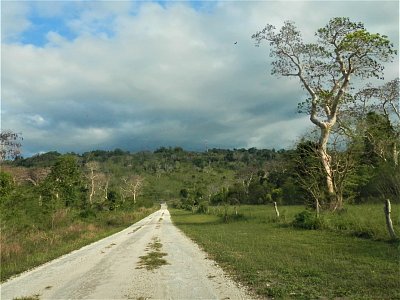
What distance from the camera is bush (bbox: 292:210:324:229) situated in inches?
903

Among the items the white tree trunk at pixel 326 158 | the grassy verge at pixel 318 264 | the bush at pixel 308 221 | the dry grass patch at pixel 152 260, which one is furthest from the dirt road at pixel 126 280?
the white tree trunk at pixel 326 158

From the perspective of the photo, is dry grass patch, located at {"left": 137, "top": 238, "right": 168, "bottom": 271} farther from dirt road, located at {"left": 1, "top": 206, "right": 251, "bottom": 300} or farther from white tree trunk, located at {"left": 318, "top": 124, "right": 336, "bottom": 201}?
white tree trunk, located at {"left": 318, "top": 124, "right": 336, "bottom": 201}

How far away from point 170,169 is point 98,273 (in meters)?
170

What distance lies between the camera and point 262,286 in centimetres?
964

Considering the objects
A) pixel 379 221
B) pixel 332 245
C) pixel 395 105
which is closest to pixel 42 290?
pixel 332 245

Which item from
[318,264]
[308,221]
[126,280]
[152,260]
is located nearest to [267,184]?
[308,221]

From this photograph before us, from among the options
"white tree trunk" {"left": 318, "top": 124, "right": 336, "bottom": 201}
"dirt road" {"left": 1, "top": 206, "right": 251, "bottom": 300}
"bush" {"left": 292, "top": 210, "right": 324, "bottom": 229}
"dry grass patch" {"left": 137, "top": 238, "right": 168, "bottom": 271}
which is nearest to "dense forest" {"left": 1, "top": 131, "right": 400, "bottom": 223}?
"white tree trunk" {"left": 318, "top": 124, "right": 336, "bottom": 201}

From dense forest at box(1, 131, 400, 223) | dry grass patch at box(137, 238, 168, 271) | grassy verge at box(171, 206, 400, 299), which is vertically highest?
dense forest at box(1, 131, 400, 223)

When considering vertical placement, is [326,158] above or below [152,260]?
above

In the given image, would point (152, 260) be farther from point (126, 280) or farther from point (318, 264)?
point (318, 264)

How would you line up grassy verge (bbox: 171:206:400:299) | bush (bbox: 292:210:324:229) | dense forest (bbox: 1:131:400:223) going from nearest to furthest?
grassy verge (bbox: 171:206:400:299)
bush (bbox: 292:210:324:229)
dense forest (bbox: 1:131:400:223)

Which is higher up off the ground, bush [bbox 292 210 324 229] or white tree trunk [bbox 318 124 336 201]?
white tree trunk [bbox 318 124 336 201]

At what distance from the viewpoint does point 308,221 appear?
23.8 m

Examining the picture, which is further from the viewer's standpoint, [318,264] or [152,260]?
[152,260]
